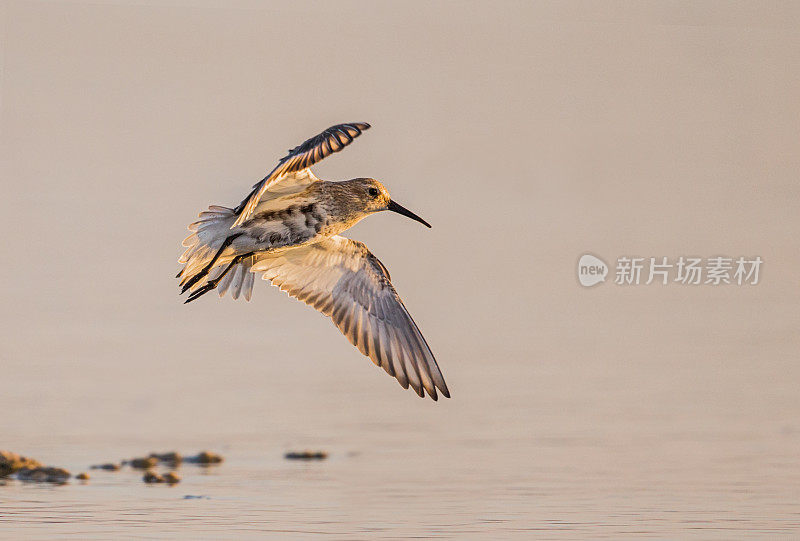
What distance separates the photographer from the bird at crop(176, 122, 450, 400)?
470 centimetres

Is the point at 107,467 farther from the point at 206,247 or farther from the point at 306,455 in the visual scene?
the point at 206,247

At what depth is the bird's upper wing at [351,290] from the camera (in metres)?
4.88

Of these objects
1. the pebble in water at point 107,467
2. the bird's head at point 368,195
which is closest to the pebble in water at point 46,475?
the pebble in water at point 107,467

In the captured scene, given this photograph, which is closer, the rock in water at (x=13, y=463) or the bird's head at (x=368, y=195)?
the bird's head at (x=368, y=195)

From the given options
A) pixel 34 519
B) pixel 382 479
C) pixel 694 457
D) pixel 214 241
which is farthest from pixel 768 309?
pixel 34 519

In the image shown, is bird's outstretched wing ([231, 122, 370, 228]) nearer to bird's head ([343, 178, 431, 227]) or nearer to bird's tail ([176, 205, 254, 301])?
bird's tail ([176, 205, 254, 301])

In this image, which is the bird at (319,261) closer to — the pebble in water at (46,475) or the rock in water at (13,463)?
the pebble in water at (46,475)

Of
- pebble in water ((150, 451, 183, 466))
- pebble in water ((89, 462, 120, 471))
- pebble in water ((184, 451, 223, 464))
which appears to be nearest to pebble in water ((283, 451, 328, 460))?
pebble in water ((184, 451, 223, 464))

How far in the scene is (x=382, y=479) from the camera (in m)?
5.15

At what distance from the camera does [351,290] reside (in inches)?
197

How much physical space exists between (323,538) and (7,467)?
1503 mm

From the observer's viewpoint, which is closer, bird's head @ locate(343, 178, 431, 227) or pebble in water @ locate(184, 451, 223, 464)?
bird's head @ locate(343, 178, 431, 227)

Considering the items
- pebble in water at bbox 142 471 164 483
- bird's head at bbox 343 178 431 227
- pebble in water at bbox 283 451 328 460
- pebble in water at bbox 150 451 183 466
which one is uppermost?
bird's head at bbox 343 178 431 227

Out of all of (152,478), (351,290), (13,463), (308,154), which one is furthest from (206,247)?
(13,463)
